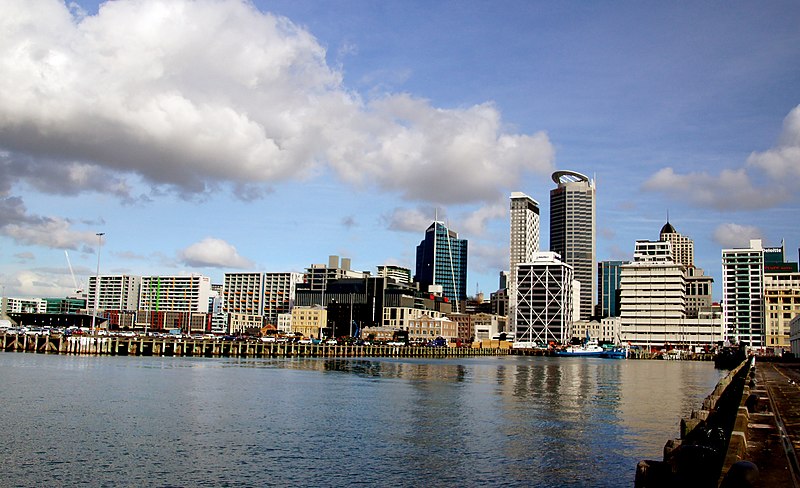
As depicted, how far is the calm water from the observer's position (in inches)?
1275

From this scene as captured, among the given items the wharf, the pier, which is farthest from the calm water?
the wharf

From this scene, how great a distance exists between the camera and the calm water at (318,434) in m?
32.4

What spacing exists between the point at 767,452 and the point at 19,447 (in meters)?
34.5

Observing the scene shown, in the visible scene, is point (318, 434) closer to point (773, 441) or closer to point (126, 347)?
point (773, 441)

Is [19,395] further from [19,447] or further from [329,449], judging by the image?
[329,449]

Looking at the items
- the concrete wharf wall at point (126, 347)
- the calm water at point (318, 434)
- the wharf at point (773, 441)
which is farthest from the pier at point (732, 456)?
the concrete wharf wall at point (126, 347)

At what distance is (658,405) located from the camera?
6675 cm

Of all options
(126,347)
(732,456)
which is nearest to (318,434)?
(732,456)

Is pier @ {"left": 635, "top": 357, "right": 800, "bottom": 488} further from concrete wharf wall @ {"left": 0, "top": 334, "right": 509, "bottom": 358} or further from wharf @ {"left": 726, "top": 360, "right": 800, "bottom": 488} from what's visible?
concrete wharf wall @ {"left": 0, "top": 334, "right": 509, "bottom": 358}

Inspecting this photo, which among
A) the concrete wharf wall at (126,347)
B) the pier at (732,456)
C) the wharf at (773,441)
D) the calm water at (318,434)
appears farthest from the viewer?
the concrete wharf wall at (126,347)

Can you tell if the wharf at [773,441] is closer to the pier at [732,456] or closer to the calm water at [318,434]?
the pier at [732,456]

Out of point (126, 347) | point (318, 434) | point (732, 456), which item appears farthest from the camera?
point (126, 347)

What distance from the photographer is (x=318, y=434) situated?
44062 millimetres

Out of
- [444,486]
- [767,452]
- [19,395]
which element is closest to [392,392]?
[19,395]
